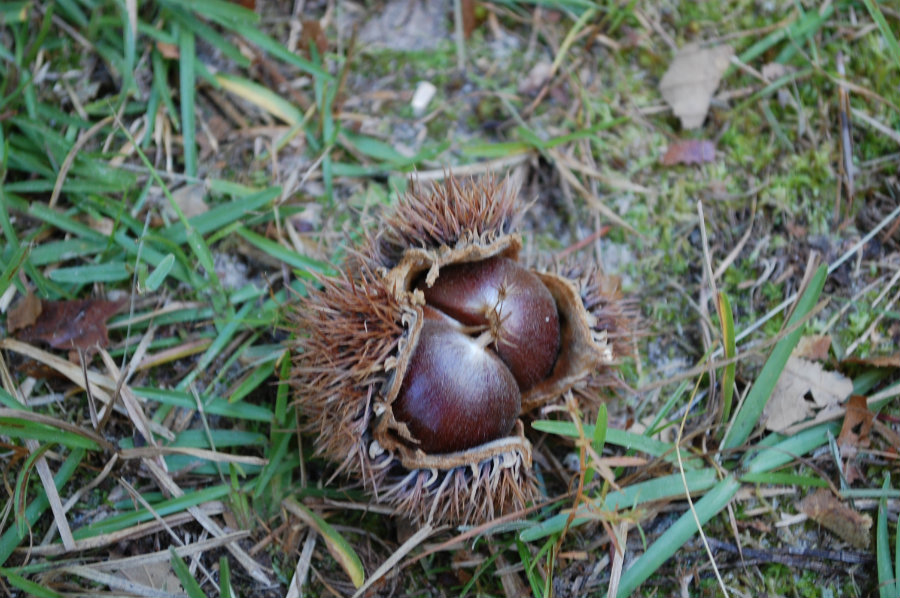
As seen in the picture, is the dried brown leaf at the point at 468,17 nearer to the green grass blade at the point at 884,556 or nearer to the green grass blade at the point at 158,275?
the green grass blade at the point at 158,275

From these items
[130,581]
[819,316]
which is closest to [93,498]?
[130,581]

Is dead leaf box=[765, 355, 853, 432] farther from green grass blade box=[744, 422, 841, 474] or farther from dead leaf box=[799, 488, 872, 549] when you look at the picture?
dead leaf box=[799, 488, 872, 549]

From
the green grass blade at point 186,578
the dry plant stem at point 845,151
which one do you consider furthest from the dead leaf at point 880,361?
the green grass blade at point 186,578

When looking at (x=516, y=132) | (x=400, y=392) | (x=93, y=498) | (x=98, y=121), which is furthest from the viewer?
(x=516, y=132)

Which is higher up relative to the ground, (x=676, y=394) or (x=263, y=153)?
(x=263, y=153)

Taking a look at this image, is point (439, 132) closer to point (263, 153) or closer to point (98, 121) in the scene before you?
point (263, 153)

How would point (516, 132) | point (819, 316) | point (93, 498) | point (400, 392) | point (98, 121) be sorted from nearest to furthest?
point (400, 392) → point (93, 498) → point (819, 316) → point (98, 121) → point (516, 132)

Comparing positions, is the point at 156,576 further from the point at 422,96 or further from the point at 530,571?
the point at 422,96
